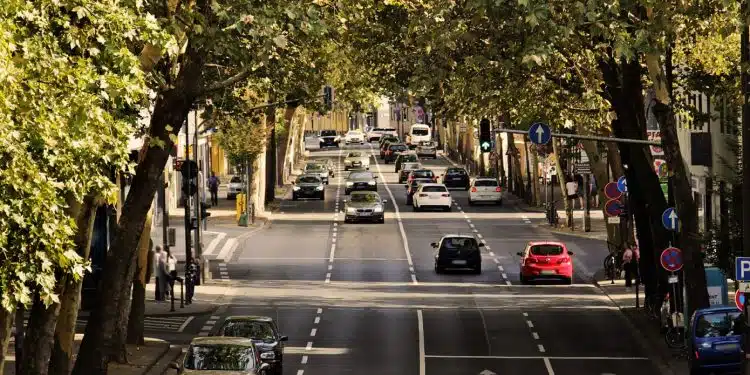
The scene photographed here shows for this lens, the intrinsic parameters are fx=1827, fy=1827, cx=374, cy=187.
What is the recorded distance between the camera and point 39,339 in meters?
27.9

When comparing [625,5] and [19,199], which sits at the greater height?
[625,5]

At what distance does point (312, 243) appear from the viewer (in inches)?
2697

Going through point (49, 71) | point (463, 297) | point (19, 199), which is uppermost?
point (49, 71)

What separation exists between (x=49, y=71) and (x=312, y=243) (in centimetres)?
4697

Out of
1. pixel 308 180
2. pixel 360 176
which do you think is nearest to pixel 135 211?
pixel 308 180

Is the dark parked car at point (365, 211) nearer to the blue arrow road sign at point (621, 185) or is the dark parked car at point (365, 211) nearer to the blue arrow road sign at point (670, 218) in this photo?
the blue arrow road sign at point (621, 185)

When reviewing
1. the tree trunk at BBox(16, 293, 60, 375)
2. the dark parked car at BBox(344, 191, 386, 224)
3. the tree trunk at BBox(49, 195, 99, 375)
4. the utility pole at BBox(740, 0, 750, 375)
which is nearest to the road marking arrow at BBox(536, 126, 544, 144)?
the utility pole at BBox(740, 0, 750, 375)

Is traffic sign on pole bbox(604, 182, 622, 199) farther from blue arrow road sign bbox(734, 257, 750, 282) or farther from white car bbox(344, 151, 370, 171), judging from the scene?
white car bbox(344, 151, 370, 171)

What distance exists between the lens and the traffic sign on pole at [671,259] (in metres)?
38.3

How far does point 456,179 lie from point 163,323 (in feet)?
184

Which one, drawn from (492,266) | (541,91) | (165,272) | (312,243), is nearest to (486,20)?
(541,91)

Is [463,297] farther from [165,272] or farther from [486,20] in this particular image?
[486,20]

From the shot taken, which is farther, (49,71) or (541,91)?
(541,91)

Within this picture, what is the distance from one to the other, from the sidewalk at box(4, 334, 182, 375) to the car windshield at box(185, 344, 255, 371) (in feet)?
18.0
